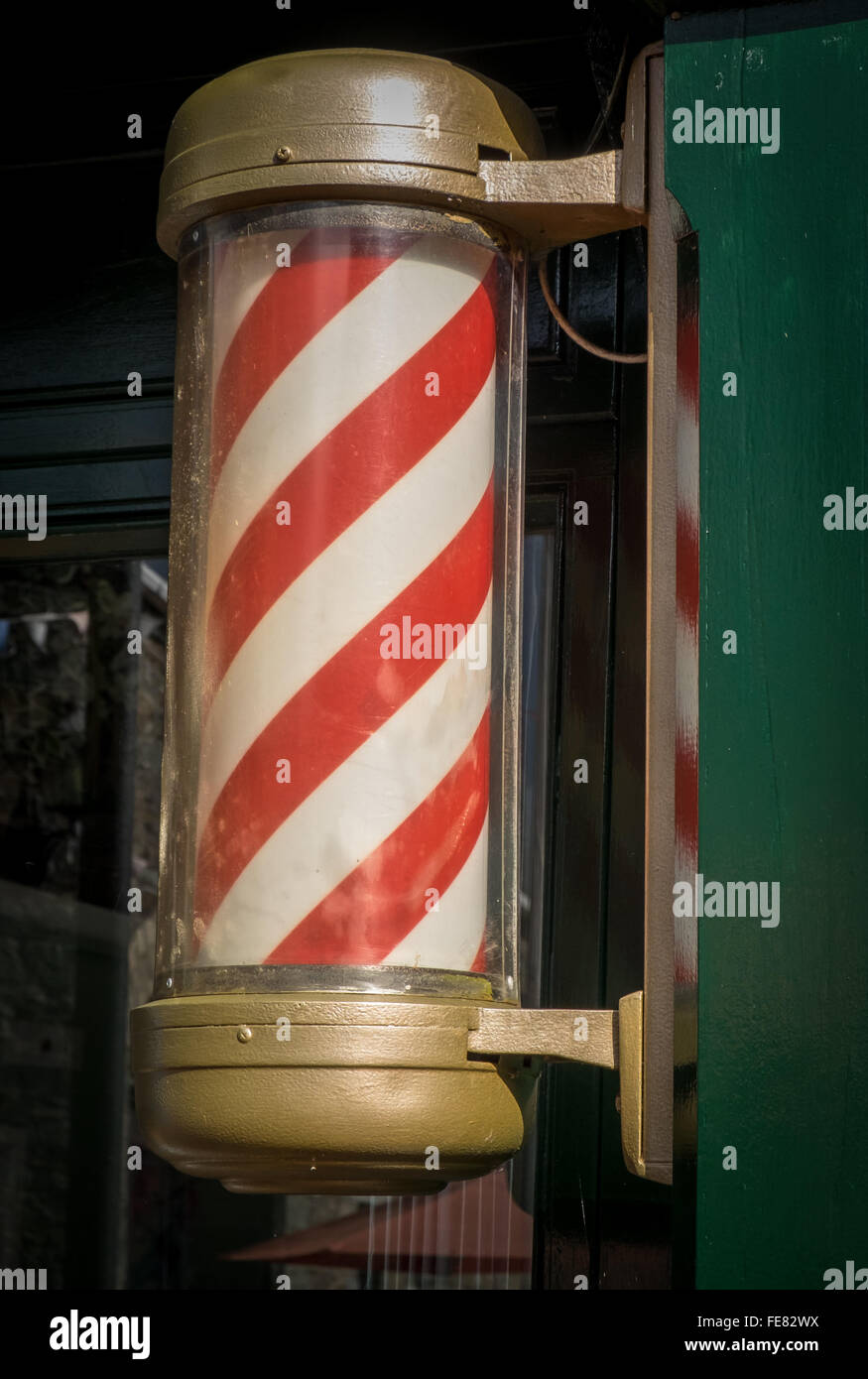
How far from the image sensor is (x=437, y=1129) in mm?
1194

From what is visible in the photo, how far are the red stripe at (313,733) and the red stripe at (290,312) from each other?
19 cm

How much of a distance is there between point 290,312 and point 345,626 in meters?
0.25

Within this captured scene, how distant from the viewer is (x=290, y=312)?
130 centimetres

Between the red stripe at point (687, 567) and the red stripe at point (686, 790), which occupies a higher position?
the red stripe at point (687, 567)

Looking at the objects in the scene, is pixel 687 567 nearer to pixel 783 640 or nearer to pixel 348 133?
pixel 783 640

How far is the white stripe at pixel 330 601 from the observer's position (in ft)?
4.15

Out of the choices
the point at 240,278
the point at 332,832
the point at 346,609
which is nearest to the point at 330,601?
the point at 346,609

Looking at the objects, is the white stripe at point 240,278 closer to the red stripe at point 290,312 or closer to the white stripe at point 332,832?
the red stripe at point 290,312

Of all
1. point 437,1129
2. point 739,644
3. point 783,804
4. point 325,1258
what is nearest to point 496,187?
point 739,644

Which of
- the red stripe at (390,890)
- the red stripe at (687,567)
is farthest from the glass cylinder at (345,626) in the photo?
the red stripe at (687,567)

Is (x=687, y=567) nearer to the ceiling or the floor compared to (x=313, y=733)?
nearer to the ceiling

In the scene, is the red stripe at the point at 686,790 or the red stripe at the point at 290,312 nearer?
the red stripe at the point at 686,790

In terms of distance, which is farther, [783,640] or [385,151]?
[385,151]

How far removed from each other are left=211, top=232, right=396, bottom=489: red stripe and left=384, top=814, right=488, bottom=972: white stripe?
366 mm
